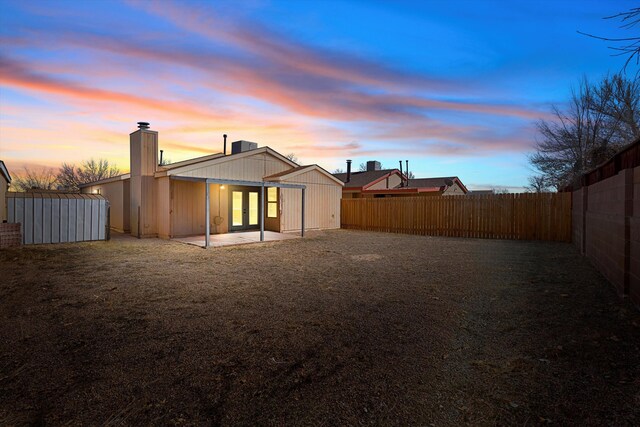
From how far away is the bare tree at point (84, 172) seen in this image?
3909 centimetres

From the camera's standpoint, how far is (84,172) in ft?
133

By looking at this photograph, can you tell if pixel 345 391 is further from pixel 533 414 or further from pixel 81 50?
pixel 81 50

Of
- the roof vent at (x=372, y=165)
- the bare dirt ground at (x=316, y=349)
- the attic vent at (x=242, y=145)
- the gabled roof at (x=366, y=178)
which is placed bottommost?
the bare dirt ground at (x=316, y=349)

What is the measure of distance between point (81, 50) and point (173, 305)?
8.46 m

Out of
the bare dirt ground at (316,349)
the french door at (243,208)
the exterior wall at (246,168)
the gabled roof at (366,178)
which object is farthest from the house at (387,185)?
the bare dirt ground at (316,349)

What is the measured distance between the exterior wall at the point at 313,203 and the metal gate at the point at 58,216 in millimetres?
7622

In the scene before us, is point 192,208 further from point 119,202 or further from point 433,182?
point 433,182

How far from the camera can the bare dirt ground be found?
7.64ft

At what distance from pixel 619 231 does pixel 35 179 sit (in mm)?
49507

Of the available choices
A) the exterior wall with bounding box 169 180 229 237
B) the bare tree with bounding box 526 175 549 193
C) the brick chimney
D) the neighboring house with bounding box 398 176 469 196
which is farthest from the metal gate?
the bare tree with bounding box 526 175 549 193

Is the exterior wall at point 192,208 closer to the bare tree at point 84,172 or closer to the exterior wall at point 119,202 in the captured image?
the exterior wall at point 119,202

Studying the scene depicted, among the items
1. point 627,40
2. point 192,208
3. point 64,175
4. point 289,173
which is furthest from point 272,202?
point 64,175

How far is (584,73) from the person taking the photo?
16.2 meters

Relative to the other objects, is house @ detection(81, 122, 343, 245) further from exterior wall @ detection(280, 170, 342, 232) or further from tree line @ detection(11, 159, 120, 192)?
tree line @ detection(11, 159, 120, 192)
